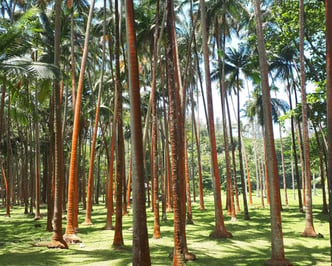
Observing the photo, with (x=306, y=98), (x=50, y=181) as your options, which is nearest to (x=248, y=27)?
(x=306, y=98)

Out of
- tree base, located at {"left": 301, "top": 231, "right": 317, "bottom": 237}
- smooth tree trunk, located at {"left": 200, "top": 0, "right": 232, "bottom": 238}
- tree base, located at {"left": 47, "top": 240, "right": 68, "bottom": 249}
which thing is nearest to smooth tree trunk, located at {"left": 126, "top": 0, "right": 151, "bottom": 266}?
tree base, located at {"left": 47, "top": 240, "right": 68, "bottom": 249}

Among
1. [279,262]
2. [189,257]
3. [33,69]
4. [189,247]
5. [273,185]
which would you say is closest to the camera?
[279,262]

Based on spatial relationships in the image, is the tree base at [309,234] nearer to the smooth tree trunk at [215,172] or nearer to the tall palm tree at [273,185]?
the smooth tree trunk at [215,172]

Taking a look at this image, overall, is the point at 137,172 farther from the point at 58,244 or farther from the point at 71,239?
the point at 71,239

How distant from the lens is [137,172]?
8.11 m

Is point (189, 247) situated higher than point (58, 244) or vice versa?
point (58, 244)

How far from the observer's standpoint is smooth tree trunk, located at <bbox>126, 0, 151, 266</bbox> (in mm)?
7891

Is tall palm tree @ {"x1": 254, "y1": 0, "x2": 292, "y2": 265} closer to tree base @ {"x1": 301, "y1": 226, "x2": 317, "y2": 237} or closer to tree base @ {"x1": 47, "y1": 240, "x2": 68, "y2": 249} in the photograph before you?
tree base @ {"x1": 301, "y1": 226, "x2": 317, "y2": 237}

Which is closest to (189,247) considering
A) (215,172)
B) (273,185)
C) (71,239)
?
(215,172)

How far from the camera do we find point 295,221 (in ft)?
68.5

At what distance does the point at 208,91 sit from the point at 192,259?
736 cm

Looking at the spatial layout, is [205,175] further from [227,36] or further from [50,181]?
[50,181]

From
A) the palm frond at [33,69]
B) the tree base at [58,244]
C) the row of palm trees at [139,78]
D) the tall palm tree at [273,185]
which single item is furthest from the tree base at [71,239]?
the tall palm tree at [273,185]

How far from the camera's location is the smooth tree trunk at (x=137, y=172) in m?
7.89
